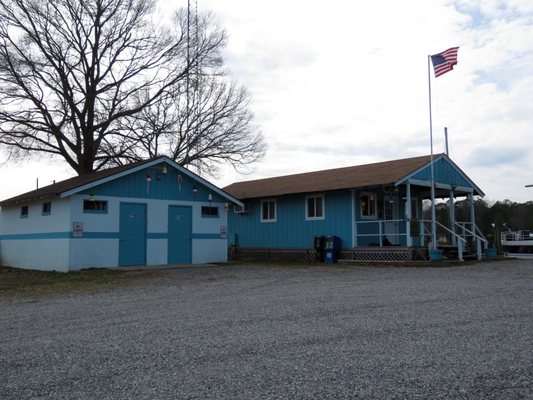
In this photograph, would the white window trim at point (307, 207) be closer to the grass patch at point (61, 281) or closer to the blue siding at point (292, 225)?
the blue siding at point (292, 225)

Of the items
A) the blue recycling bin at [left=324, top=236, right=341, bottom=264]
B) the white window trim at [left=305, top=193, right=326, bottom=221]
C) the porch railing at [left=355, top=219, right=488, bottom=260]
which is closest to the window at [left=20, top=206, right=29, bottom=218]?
the white window trim at [left=305, top=193, right=326, bottom=221]

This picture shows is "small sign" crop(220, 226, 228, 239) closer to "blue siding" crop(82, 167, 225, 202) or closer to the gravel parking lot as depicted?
"blue siding" crop(82, 167, 225, 202)

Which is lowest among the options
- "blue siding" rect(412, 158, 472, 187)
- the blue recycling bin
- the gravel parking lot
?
the gravel parking lot

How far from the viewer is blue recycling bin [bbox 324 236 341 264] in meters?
22.2

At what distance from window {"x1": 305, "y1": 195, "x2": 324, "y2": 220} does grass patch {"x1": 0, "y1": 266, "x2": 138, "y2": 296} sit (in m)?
9.27

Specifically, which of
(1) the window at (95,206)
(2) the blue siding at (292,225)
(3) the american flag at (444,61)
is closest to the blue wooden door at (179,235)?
(1) the window at (95,206)

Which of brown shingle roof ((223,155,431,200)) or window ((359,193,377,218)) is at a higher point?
brown shingle roof ((223,155,431,200))

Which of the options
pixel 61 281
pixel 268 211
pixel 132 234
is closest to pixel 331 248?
pixel 268 211

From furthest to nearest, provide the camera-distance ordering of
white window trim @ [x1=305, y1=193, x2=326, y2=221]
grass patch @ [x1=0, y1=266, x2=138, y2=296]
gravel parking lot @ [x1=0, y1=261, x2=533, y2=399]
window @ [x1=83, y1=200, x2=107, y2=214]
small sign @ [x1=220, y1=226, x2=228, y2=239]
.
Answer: white window trim @ [x1=305, y1=193, x2=326, y2=221] → small sign @ [x1=220, y1=226, x2=228, y2=239] → window @ [x1=83, y1=200, x2=107, y2=214] → grass patch @ [x1=0, y1=266, x2=138, y2=296] → gravel parking lot @ [x1=0, y1=261, x2=533, y2=399]

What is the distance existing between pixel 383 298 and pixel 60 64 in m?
24.4

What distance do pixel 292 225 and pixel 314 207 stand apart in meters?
1.52

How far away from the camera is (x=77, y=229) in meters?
17.9

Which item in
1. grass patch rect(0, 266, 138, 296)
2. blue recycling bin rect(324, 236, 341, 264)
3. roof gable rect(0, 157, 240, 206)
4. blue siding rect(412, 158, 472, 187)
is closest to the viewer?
grass patch rect(0, 266, 138, 296)

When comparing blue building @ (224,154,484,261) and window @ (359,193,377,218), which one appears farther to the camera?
window @ (359,193,377,218)
